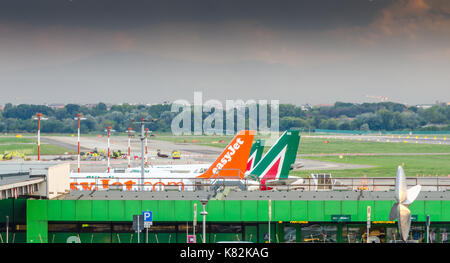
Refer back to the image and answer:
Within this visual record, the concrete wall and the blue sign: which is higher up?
the concrete wall

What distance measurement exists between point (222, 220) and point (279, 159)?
60.2 feet

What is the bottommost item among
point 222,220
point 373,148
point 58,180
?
point 373,148

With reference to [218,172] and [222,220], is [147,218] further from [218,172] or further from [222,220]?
[218,172]

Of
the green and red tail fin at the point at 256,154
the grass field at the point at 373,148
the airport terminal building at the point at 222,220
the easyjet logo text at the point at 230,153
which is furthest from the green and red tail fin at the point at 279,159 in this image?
the grass field at the point at 373,148

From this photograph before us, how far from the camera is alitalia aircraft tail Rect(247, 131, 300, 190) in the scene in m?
45.2

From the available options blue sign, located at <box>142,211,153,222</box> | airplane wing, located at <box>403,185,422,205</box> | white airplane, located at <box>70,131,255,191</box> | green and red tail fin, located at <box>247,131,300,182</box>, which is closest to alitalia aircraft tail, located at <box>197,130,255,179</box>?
white airplane, located at <box>70,131,255,191</box>

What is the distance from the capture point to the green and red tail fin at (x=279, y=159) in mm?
45156

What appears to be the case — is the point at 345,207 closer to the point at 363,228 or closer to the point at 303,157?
the point at 363,228

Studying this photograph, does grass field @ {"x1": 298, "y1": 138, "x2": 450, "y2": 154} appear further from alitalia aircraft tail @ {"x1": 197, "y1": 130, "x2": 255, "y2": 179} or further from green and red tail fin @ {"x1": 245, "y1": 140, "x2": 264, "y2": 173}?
alitalia aircraft tail @ {"x1": 197, "y1": 130, "x2": 255, "y2": 179}

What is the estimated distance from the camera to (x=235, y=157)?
4647cm

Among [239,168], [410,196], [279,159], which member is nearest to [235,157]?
[239,168]

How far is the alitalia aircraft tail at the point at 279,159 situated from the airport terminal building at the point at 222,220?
1663 centimetres
